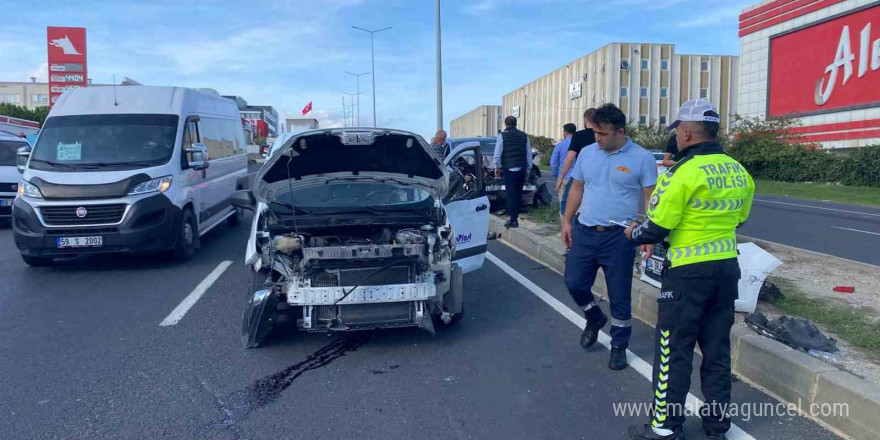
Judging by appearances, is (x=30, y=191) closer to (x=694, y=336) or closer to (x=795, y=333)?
(x=694, y=336)

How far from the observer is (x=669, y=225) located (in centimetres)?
363

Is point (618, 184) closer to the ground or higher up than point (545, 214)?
higher up

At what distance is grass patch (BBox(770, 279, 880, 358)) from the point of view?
5.02 m

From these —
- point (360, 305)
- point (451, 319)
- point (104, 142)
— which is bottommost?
point (451, 319)

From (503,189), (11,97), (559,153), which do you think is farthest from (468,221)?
(11,97)

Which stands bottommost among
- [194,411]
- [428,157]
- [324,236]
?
[194,411]

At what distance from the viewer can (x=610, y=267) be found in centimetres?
493

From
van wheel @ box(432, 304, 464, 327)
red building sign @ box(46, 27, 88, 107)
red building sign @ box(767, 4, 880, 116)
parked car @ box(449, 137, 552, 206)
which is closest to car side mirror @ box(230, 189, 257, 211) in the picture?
van wheel @ box(432, 304, 464, 327)

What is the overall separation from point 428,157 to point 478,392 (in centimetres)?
262

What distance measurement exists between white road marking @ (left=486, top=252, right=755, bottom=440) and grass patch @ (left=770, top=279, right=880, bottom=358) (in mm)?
1514

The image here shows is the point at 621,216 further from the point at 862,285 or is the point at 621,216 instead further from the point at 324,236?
the point at 862,285

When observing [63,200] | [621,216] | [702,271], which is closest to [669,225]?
[702,271]

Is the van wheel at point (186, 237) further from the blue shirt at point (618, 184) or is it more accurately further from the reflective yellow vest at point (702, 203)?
the reflective yellow vest at point (702, 203)

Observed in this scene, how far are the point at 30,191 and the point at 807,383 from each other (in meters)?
8.60
